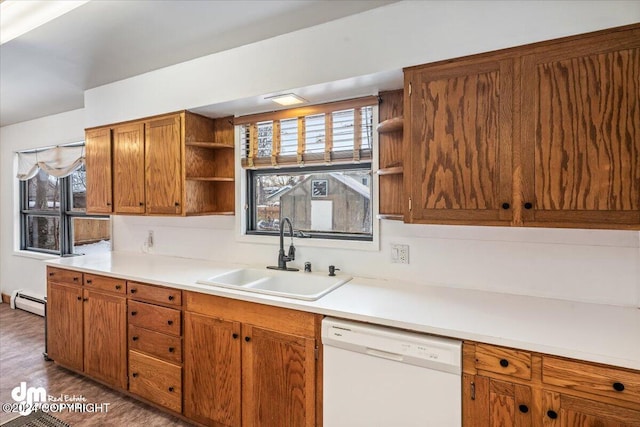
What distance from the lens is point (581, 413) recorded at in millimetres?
1197

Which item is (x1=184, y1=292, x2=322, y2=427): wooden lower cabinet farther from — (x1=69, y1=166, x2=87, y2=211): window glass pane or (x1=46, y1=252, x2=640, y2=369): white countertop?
(x1=69, y1=166, x2=87, y2=211): window glass pane

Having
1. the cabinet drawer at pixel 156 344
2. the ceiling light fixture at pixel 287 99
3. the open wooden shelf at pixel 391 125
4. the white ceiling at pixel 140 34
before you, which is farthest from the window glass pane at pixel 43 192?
the open wooden shelf at pixel 391 125

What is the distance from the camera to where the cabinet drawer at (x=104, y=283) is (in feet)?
Result: 7.77

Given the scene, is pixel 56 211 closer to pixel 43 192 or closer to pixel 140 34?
pixel 43 192

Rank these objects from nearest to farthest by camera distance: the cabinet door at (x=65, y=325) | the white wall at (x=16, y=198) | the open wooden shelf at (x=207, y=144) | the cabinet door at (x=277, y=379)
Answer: the cabinet door at (x=277, y=379) < the open wooden shelf at (x=207, y=144) < the cabinet door at (x=65, y=325) < the white wall at (x=16, y=198)

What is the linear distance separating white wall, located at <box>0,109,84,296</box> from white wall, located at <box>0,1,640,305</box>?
2.22 m

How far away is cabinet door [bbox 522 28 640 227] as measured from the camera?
4.41 ft

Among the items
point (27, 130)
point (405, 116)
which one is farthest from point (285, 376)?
point (27, 130)

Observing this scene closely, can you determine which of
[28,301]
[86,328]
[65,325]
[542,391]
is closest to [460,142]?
[542,391]

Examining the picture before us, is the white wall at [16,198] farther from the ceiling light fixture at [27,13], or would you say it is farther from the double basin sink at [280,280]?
the double basin sink at [280,280]

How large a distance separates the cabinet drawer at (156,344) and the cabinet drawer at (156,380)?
41mm

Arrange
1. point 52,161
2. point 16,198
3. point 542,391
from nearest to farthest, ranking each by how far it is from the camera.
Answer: point 542,391, point 52,161, point 16,198

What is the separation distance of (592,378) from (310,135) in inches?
77.9

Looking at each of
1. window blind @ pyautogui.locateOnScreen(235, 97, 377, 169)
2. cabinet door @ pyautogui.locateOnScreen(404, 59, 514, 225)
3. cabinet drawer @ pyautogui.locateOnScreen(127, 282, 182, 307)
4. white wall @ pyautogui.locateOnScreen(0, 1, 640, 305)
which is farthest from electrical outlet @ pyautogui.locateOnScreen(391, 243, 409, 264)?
cabinet drawer @ pyautogui.locateOnScreen(127, 282, 182, 307)
